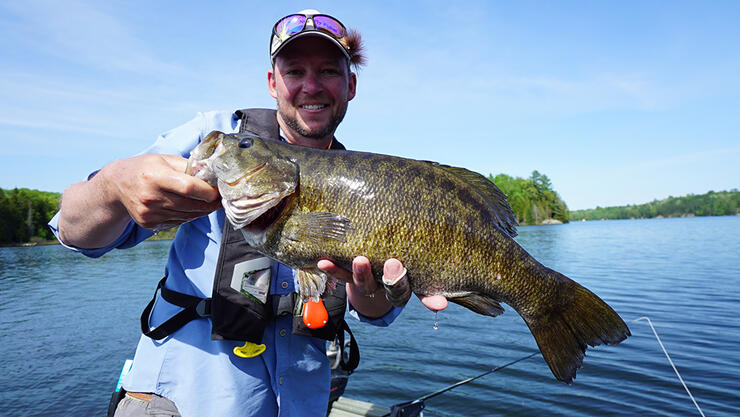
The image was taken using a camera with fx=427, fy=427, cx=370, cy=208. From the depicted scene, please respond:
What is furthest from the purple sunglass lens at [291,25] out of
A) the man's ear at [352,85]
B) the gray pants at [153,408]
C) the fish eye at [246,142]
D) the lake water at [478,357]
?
the lake water at [478,357]

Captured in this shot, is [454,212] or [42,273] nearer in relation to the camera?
[454,212]

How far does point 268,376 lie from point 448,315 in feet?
48.4

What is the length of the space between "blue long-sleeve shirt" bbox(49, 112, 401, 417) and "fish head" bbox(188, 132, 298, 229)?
1.87 feet

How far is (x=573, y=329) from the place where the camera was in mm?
2770

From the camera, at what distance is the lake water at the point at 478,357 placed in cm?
918

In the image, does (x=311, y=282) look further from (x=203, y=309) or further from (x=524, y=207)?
(x=524, y=207)

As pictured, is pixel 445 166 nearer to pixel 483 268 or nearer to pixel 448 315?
pixel 483 268

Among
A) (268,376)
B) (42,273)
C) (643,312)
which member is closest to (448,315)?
(643,312)

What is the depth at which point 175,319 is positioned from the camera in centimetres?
276

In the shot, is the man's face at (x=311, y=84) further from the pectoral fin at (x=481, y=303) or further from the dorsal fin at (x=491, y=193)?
the pectoral fin at (x=481, y=303)

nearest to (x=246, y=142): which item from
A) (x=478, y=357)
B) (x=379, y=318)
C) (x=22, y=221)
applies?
(x=379, y=318)

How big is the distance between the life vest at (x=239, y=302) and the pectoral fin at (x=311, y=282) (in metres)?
0.27

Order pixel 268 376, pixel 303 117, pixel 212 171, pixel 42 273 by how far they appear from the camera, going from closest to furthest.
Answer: pixel 212 171 → pixel 268 376 → pixel 303 117 → pixel 42 273

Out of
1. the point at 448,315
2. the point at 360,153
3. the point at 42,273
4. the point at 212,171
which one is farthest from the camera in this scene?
the point at 42,273
